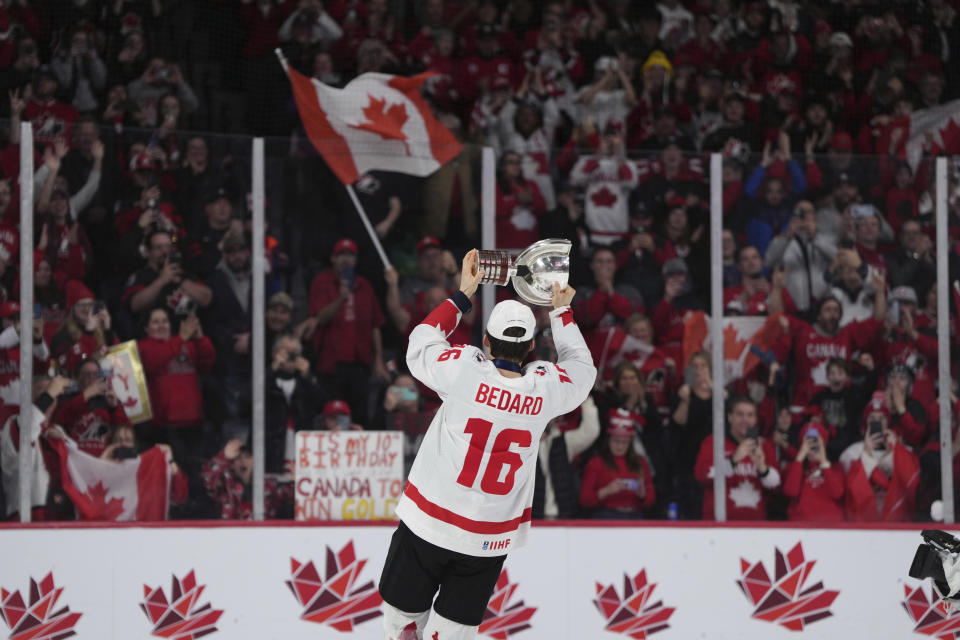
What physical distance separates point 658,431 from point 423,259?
1.51 m

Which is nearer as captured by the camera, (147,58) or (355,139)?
(355,139)

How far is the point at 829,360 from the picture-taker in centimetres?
612

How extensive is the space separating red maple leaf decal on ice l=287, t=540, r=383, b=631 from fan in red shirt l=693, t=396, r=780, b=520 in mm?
1800

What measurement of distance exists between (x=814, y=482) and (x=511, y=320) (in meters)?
2.61

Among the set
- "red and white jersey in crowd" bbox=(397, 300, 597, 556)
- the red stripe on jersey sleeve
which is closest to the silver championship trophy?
"red and white jersey in crowd" bbox=(397, 300, 597, 556)

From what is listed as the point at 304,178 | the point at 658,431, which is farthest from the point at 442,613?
the point at 304,178

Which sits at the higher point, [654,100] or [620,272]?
[654,100]

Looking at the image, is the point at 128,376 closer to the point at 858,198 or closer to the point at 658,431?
the point at 658,431

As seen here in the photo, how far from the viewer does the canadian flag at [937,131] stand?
6884 millimetres

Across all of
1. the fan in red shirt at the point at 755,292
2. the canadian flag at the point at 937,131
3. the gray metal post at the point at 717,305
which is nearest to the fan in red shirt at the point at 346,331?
the gray metal post at the point at 717,305

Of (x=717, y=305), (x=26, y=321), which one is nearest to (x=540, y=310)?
(x=717, y=305)

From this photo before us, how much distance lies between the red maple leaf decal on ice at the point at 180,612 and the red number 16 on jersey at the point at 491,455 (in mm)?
2101

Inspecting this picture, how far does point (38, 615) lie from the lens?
551 cm

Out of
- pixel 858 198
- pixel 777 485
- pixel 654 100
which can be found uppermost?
pixel 654 100
